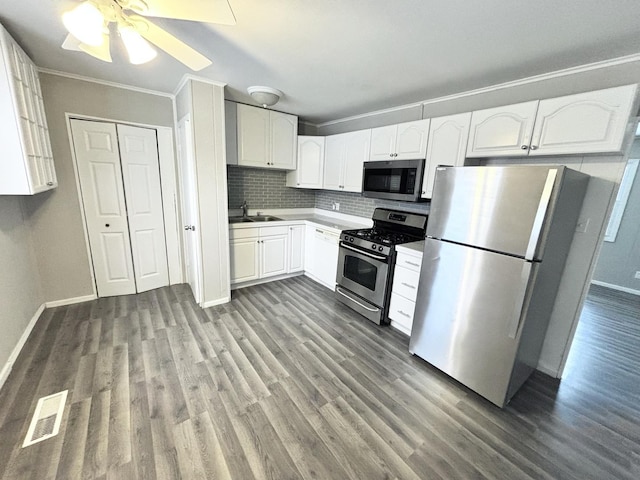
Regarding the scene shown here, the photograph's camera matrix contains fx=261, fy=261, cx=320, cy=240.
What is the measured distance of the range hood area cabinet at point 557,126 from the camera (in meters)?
1.67

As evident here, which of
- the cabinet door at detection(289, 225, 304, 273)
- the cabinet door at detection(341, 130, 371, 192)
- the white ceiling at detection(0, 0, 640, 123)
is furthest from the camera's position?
the cabinet door at detection(289, 225, 304, 273)

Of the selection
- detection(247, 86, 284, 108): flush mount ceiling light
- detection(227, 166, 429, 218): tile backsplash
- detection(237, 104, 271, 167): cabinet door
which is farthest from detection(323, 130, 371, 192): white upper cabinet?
detection(247, 86, 284, 108): flush mount ceiling light

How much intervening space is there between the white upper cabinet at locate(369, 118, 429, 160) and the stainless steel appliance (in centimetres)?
68

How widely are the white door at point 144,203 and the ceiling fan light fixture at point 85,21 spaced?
83.9 inches

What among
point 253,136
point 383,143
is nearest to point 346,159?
point 383,143

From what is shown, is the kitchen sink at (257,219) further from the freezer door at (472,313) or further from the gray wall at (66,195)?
the freezer door at (472,313)

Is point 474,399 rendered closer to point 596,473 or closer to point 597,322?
point 596,473

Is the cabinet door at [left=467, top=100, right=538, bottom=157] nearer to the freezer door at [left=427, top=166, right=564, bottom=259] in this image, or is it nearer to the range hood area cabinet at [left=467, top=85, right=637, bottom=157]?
the range hood area cabinet at [left=467, top=85, right=637, bottom=157]

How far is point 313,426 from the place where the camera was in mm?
1671

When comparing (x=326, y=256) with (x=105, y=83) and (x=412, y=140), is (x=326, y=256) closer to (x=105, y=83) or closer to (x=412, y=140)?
(x=412, y=140)

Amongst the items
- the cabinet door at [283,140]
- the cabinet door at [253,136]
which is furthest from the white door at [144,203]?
the cabinet door at [283,140]

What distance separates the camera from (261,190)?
410 cm

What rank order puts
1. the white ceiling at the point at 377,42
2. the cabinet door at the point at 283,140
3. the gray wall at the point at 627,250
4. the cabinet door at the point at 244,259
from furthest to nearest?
1. the gray wall at the point at 627,250
2. the cabinet door at the point at 283,140
3. the cabinet door at the point at 244,259
4. the white ceiling at the point at 377,42

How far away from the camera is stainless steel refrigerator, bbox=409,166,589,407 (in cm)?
165
